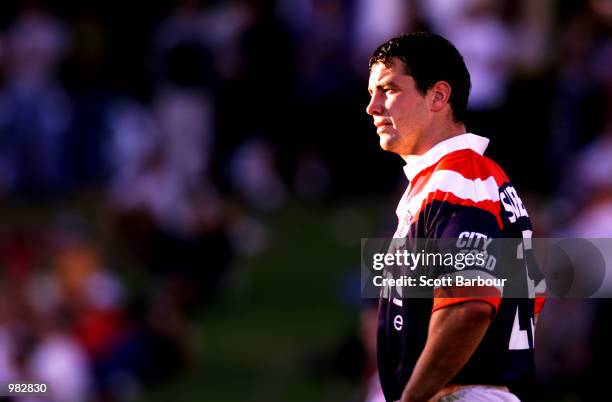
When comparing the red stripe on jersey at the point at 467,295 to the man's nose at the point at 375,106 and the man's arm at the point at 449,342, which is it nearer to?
the man's arm at the point at 449,342

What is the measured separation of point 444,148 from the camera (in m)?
4.54

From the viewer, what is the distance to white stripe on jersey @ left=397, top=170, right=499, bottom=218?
14.2 ft

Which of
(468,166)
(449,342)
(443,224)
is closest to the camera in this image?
Answer: (449,342)

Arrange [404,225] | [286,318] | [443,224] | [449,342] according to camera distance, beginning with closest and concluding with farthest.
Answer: [449,342] → [443,224] → [404,225] → [286,318]

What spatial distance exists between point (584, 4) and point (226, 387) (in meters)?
5.48

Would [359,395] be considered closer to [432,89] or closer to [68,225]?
[68,225]

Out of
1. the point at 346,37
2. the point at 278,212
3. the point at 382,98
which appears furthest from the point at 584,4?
the point at 382,98

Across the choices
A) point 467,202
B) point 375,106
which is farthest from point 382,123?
point 467,202

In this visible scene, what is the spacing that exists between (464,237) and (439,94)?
1.88 ft

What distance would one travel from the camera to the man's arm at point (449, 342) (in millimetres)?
4145

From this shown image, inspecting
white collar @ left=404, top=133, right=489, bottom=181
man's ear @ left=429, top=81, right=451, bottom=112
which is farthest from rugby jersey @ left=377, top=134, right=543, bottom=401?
man's ear @ left=429, top=81, right=451, bottom=112

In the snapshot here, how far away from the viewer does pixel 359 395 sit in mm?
10375

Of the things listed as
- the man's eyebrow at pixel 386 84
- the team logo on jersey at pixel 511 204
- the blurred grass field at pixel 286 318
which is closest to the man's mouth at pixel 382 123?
the man's eyebrow at pixel 386 84

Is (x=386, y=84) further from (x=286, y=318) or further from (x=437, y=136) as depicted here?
(x=286, y=318)
